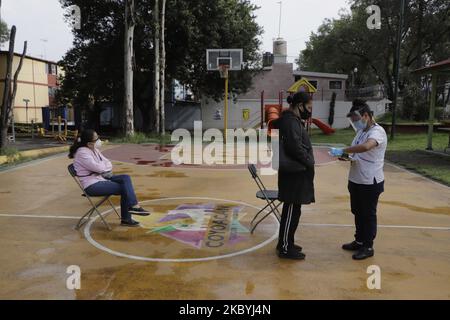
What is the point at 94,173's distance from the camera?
5.27 m

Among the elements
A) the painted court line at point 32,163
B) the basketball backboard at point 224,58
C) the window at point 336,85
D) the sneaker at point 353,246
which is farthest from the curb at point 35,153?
the window at point 336,85

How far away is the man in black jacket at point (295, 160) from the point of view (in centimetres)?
409

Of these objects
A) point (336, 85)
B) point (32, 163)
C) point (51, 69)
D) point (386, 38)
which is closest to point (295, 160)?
point (32, 163)

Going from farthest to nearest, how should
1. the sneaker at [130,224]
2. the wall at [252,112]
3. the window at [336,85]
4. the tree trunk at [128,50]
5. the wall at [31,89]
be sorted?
1. the window at [336,85]
2. the wall at [31,89]
3. the wall at [252,112]
4. the tree trunk at [128,50]
5. the sneaker at [130,224]

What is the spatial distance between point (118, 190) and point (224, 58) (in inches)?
560

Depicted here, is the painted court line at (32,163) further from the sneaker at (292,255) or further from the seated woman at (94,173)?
the sneaker at (292,255)

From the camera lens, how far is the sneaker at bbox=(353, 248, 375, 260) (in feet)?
14.5

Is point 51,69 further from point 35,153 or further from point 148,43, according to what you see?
point 35,153

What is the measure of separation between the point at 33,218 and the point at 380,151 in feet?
16.0

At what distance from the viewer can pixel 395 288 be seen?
146 inches

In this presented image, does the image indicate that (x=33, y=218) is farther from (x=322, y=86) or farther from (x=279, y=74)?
(x=322, y=86)

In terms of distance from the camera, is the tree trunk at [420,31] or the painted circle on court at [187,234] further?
the tree trunk at [420,31]
